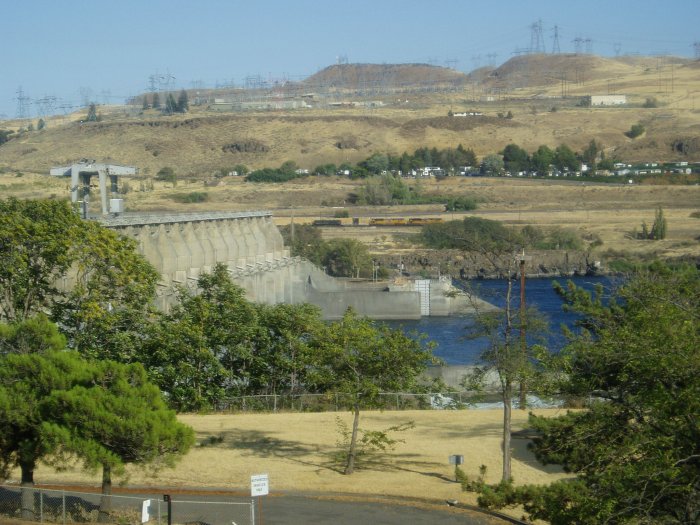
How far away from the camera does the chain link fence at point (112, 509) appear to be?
1235cm

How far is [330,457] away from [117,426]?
5.56 meters

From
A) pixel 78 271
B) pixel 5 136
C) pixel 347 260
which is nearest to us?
pixel 78 271

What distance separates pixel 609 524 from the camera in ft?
30.1

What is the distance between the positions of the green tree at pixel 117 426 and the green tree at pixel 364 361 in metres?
3.91

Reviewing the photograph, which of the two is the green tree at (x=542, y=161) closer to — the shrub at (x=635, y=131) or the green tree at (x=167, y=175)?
the shrub at (x=635, y=131)

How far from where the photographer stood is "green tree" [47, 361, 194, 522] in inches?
462

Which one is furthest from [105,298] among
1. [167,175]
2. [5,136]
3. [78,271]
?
[5,136]

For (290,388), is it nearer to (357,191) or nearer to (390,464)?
(390,464)

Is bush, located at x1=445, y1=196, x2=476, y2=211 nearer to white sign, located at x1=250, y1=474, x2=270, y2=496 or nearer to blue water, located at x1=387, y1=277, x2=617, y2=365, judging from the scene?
blue water, located at x1=387, y1=277, x2=617, y2=365

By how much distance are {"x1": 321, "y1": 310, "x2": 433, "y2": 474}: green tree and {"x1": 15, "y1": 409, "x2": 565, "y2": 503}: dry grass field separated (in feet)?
2.38

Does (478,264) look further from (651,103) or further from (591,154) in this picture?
(651,103)

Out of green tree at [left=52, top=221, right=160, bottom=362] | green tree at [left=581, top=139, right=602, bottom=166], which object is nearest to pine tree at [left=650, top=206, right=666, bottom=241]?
green tree at [left=581, top=139, right=602, bottom=166]

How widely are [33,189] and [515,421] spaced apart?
68857mm

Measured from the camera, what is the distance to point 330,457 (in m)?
16.8
